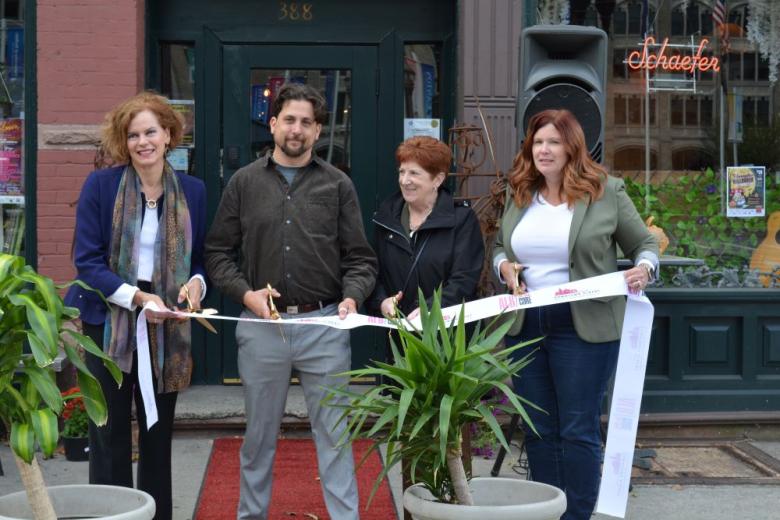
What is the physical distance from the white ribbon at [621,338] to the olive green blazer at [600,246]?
0.07 meters

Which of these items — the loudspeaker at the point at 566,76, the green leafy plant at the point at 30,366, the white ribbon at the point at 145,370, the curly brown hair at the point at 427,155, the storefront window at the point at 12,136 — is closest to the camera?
the green leafy plant at the point at 30,366

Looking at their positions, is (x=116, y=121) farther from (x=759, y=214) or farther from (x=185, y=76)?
(x=759, y=214)

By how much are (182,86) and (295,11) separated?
2.93ft

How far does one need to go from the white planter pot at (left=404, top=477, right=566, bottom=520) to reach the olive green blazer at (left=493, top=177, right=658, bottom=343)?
953 mm

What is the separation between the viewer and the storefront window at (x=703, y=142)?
7410 mm

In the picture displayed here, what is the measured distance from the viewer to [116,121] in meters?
4.68

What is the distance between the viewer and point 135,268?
4.64 m

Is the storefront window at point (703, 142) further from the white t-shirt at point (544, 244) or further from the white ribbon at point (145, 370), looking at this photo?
the white ribbon at point (145, 370)

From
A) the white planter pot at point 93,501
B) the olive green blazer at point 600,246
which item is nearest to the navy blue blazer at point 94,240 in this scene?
the white planter pot at point 93,501

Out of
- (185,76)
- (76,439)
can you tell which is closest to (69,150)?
(185,76)

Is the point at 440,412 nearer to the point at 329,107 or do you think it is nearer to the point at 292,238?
the point at 292,238

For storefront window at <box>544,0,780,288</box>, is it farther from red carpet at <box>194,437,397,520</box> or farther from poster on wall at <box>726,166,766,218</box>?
red carpet at <box>194,437,397,520</box>

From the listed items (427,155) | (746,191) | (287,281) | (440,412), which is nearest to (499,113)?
(746,191)

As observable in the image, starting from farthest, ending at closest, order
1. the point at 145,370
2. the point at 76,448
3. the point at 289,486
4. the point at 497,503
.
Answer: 1. the point at 76,448
2. the point at 289,486
3. the point at 145,370
4. the point at 497,503
